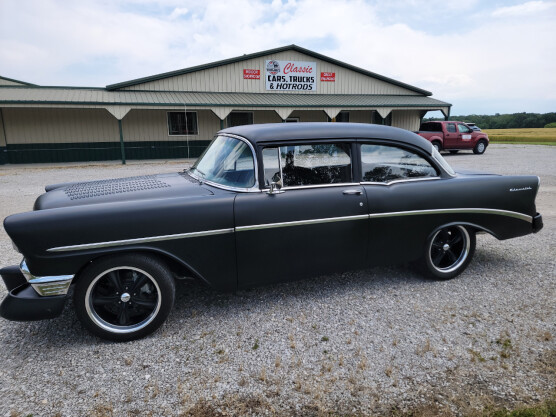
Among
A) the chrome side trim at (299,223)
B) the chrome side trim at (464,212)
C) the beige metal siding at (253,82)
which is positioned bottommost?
the chrome side trim at (464,212)

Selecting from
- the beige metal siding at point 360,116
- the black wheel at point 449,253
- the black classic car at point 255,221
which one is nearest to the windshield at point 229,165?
the black classic car at point 255,221

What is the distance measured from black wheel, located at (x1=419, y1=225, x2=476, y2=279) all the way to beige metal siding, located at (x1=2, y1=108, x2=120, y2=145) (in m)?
19.0

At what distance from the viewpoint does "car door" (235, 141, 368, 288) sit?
9.98ft

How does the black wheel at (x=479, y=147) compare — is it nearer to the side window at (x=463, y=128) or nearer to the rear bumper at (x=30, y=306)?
the side window at (x=463, y=128)

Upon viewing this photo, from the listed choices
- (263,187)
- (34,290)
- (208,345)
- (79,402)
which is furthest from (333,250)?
(34,290)

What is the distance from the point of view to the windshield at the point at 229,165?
3.17 meters

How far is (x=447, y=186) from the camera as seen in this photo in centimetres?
369

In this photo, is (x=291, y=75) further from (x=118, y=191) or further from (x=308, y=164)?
(x=118, y=191)

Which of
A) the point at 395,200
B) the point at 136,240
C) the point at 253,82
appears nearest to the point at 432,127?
the point at 253,82

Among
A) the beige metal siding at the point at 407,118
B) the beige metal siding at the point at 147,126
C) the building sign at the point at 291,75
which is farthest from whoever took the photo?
the beige metal siding at the point at 407,118

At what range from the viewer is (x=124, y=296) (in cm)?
278

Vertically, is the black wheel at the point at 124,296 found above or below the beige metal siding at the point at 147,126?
below

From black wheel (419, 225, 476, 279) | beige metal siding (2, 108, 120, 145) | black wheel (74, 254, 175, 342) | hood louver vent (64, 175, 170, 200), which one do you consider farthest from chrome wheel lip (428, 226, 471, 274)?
beige metal siding (2, 108, 120, 145)

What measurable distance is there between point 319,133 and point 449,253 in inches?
77.9
